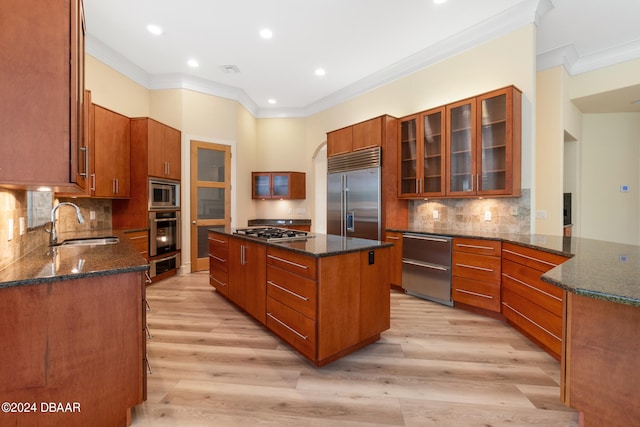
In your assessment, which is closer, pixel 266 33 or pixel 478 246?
pixel 478 246

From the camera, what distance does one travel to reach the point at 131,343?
1542 millimetres

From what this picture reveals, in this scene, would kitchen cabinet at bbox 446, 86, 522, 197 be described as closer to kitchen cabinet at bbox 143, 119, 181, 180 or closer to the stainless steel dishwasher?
the stainless steel dishwasher

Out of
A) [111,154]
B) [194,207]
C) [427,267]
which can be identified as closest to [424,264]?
[427,267]

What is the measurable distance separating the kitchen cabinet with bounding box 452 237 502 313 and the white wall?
10.3 feet

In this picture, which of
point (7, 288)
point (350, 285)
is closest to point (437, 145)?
point (350, 285)

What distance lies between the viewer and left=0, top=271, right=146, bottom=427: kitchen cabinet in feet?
4.19

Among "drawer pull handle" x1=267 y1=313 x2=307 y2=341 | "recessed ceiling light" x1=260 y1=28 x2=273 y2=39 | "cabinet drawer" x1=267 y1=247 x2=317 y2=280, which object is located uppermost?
"recessed ceiling light" x1=260 y1=28 x2=273 y2=39

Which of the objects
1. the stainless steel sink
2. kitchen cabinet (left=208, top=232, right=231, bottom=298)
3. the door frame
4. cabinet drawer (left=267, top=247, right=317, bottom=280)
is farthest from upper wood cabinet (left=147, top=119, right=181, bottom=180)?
cabinet drawer (left=267, top=247, right=317, bottom=280)

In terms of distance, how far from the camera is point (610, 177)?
483 cm

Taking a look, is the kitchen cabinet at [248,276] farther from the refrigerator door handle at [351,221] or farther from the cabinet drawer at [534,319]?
the cabinet drawer at [534,319]

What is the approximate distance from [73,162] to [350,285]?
1868mm

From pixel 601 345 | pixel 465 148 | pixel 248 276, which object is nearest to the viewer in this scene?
pixel 601 345

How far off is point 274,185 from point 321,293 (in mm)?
4496

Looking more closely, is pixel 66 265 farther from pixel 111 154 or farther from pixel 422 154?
pixel 422 154
